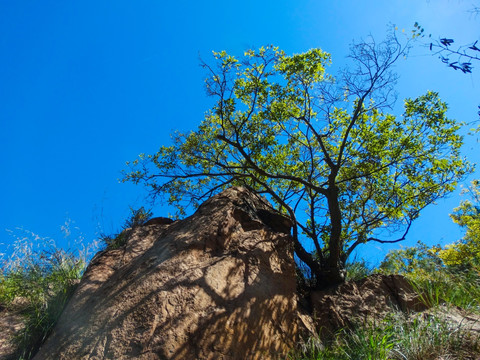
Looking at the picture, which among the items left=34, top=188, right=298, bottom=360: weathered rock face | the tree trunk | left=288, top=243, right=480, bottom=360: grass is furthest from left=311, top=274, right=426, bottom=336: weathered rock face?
left=34, top=188, right=298, bottom=360: weathered rock face

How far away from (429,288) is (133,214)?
7034 mm

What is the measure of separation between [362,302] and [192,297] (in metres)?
3.45

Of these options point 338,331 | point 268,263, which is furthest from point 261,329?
point 338,331

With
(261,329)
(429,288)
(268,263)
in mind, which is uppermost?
(429,288)

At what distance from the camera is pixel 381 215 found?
10.1 metres

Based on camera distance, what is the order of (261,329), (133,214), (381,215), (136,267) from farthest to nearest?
(381,215) → (133,214) → (136,267) → (261,329)

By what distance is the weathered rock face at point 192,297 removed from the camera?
4746 millimetres

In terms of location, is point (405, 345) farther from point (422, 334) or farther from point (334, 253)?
point (334, 253)

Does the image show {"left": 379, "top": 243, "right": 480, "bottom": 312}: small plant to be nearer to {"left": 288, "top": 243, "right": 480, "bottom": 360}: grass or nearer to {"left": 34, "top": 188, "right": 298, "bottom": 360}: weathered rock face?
{"left": 288, "top": 243, "right": 480, "bottom": 360}: grass

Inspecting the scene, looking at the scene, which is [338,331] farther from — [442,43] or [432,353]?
[442,43]

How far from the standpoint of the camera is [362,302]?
6746 millimetres

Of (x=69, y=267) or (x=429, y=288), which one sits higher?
(x=429, y=288)

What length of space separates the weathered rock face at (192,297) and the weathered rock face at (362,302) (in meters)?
0.93

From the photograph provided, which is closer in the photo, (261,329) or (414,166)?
(261,329)
